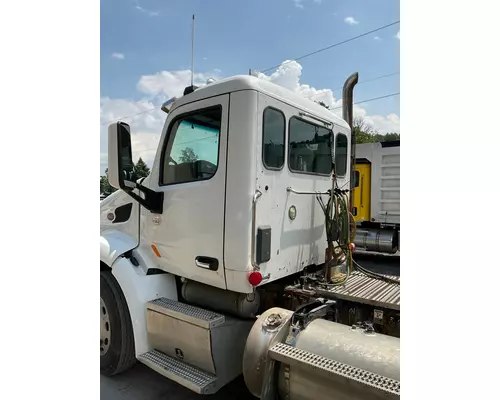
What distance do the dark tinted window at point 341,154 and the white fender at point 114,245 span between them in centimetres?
188

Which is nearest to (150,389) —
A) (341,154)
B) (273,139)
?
(273,139)

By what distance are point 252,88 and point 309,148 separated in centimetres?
80

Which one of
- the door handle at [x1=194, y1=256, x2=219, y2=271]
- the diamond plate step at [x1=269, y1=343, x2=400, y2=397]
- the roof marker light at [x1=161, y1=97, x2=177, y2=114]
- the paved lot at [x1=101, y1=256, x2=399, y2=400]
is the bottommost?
the paved lot at [x1=101, y1=256, x2=399, y2=400]

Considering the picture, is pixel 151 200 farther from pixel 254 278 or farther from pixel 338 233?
pixel 338 233

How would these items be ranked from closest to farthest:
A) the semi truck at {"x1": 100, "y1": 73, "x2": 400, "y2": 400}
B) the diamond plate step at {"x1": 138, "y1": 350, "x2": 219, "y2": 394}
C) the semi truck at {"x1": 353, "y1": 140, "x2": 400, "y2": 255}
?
the semi truck at {"x1": 100, "y1": 73, "x2": 400, "y2": 400} → the diamond plate step at {"x1": 138, "y1": 350, "x2": 219, "y2": 394} → the semi truck at {"x1": 353, "y1": 140, "x2": 400, "y2": 255}

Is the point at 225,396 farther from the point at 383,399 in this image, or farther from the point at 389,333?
the point at 383,399

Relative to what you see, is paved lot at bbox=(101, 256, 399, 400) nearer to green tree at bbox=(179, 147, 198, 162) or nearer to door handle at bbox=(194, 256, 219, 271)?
door handle at bbox=(194, 256, 219, 271)

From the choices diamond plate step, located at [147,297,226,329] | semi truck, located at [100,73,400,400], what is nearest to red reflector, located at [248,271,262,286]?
semi truck, located at [100,73,400,400]

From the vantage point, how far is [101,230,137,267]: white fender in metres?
2.78

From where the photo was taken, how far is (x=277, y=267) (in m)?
2.48

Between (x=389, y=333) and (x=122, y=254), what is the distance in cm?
198

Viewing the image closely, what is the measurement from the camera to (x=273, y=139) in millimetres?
2420

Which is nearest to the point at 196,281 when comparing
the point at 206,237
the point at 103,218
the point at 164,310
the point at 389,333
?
the point at 164,310

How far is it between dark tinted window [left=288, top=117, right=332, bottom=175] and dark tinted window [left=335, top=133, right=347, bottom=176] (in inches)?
6.1
